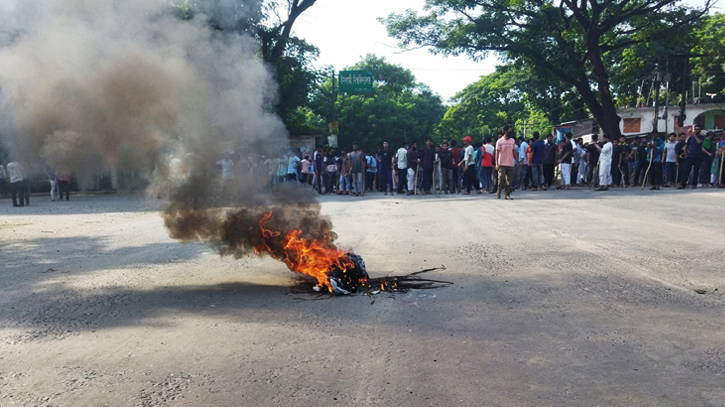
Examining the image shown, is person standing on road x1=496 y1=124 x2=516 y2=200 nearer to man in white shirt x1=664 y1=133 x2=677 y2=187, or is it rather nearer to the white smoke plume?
man in white shirt x1=664 y1=133 x2=677 y2=187

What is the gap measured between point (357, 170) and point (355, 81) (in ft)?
46.9

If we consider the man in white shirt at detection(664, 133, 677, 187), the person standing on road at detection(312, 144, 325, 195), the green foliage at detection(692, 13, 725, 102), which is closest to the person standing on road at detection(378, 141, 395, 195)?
the person standing on road at detection(312, 144, 325, 195)

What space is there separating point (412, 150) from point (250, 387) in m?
17.5

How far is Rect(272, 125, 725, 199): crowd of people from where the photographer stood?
1872 centimetres

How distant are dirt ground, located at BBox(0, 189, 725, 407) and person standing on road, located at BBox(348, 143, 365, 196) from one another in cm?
1270

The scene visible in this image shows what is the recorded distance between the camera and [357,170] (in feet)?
70.2

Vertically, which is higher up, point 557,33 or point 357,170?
point 557,33

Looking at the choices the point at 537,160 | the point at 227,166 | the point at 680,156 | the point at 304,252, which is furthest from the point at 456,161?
the point at 304,252

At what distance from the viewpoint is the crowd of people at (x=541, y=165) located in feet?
61.4

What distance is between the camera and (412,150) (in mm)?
20484

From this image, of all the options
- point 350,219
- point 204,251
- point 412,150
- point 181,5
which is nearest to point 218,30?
point 181,5

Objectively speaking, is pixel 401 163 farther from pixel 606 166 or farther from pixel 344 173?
pixel 606 166

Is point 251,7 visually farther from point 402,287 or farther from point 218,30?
point 402,287

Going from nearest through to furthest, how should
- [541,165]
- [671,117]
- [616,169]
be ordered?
[541,165] → [616,169] → [671,117]
